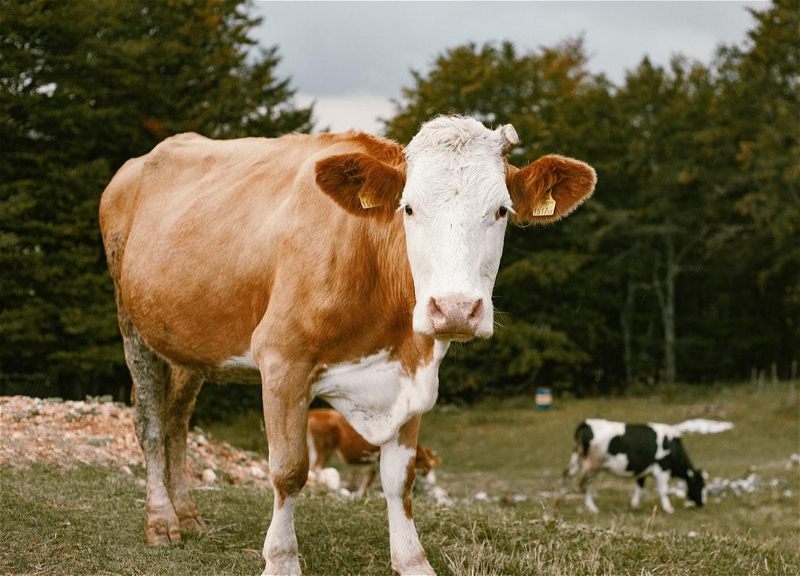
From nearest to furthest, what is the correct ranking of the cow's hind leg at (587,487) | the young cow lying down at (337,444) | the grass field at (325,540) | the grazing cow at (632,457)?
the grass field at (325,540)
the young cow lying down at (337,444)
the cow's hind leg at (587,487)
the grazing cow at (632,457)

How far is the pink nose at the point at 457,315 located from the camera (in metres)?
4.13

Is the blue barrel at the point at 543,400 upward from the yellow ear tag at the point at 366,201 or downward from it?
downward

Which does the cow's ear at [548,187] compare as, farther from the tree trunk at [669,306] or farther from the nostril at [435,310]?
the tree trunk at [669,306]

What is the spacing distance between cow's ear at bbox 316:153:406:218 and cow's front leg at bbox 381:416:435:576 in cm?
137

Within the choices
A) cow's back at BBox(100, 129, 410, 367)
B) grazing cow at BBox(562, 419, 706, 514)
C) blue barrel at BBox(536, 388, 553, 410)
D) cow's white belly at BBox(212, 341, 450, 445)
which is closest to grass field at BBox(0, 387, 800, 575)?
cow's white belly at BBox(212, 341, 450, 445)

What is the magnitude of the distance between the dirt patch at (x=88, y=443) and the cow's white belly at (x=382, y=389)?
4.44 metres

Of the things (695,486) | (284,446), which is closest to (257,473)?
(284,446)

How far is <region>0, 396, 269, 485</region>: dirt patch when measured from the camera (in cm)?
871

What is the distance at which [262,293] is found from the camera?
5.32 m

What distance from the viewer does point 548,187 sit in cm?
507

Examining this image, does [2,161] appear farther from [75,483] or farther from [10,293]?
[75,483]

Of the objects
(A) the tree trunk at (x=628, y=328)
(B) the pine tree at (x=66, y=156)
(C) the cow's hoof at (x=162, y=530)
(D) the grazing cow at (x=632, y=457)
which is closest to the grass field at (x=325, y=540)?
(C) the cow's hoof at (x=162, y=530)

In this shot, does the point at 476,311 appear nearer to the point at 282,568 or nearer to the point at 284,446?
the point at 284,446

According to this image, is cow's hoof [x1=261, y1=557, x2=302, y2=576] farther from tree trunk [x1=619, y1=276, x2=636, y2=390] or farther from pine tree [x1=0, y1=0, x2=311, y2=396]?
tree trunk [x1=619, y1=276, x2=636, y2=390]
